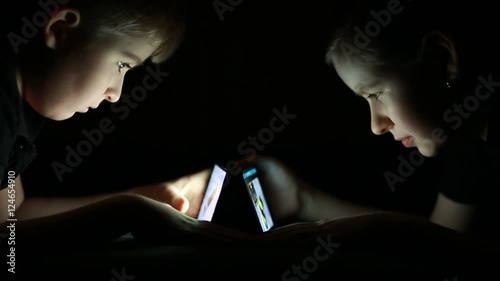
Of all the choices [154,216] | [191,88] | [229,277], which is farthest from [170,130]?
[229,277]

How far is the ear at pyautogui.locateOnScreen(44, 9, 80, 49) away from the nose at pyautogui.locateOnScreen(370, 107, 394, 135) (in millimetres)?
561

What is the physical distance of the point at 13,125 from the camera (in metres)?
0.74

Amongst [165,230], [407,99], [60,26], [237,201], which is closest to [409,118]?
[407,99]

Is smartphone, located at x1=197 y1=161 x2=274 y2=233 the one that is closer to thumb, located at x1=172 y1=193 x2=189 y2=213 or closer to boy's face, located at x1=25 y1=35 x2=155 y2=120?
thumb, located at x1=172 y1=193 x2=189 y2=213

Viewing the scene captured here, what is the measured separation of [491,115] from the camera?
0.85m

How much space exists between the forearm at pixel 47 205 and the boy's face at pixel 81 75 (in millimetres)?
197

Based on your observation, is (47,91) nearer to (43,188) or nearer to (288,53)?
(43,188)

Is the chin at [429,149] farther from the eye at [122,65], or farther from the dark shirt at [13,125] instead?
the dark shirt at [13,125]

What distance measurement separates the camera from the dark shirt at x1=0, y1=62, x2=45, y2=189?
724 millimetres

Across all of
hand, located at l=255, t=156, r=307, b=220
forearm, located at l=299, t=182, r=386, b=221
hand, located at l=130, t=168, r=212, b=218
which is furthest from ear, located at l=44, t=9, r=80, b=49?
forearm, located at l=299, t=182, r=386, b=221

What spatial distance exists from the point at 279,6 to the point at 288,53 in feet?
0.35

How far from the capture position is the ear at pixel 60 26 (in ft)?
2.73

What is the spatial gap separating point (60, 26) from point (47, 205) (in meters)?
0.38

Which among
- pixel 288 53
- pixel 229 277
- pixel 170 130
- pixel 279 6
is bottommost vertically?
pixel 229 277
